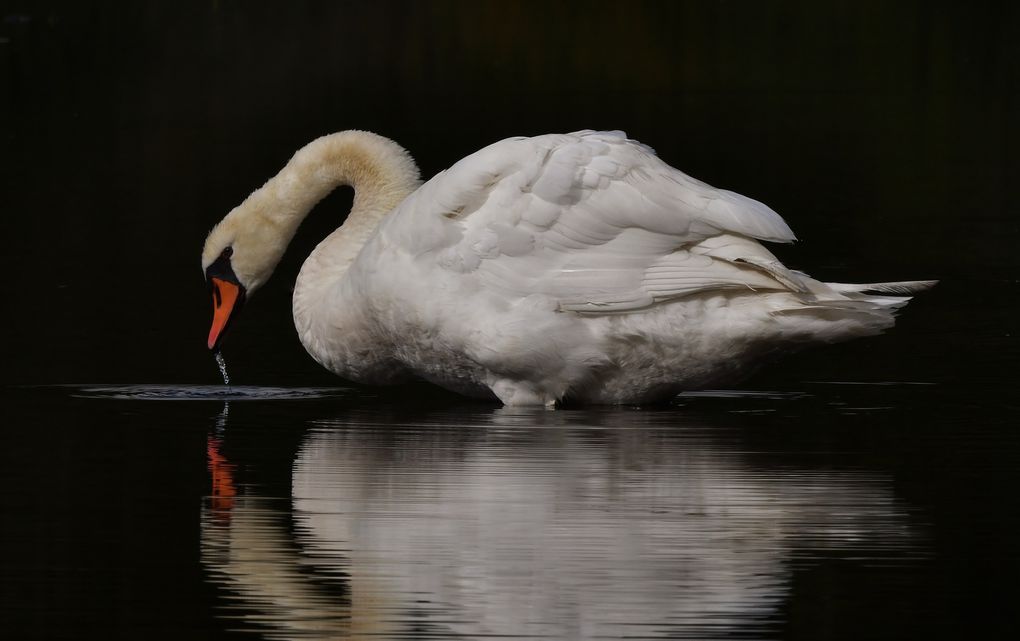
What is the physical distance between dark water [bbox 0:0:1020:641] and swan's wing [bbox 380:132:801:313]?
0.60 metres

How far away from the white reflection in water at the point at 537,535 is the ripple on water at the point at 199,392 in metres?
1.30

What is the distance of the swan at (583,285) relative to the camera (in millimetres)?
9023

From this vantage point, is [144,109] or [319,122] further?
[144,109]

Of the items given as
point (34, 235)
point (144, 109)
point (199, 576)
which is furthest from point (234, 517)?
point (144, 109)

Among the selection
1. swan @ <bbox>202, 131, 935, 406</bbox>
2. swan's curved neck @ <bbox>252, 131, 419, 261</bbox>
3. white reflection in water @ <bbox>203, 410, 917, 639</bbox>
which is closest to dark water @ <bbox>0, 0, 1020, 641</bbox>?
white reflection in water @ <bbox>203, 410, 917, 639</bbox>

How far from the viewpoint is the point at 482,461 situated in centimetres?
805

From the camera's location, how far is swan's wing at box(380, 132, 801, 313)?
30.0 ft

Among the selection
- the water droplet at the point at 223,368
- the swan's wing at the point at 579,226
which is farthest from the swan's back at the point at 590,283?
the water droplet at the point at 223,368

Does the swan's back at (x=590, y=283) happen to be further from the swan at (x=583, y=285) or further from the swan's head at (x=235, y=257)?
the swan's head at (x=235, y=257)

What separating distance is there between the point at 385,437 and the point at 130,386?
1847 mm

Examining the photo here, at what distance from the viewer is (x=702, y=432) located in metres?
8.74

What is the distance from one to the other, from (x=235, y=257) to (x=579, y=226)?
1.97 meters

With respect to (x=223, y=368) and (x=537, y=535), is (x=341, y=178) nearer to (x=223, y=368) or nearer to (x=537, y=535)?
(x=223, y=368)

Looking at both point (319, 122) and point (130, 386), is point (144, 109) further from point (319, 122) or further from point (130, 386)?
point (130, 386)
